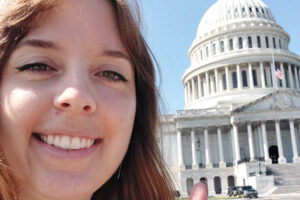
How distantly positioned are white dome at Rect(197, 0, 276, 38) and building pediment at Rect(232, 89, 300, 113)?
2431 cm

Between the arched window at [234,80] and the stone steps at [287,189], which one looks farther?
the arched window at [234,80]

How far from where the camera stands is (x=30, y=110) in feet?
6.59

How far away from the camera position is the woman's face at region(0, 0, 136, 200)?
6.64 ft

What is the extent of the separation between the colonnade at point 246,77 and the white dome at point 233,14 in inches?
460

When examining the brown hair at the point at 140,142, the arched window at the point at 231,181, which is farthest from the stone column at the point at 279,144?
the brown hair at the point at 140,142

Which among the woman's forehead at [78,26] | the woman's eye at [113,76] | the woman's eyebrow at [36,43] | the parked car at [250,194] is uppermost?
the woman's forehead at [78,26]

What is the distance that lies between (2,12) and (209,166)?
60216 millimetres

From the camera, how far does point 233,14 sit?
79.4 meters

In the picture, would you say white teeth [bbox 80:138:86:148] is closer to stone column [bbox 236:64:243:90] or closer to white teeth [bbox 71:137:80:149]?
white teeth [bbox 71:137:80:149]

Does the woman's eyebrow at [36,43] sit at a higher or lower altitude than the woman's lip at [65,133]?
higher

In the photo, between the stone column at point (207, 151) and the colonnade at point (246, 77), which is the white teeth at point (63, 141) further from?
the colonnade at point (246, 77)

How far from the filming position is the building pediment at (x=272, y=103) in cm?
5816

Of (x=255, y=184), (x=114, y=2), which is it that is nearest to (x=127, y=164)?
(x=114, y=2)

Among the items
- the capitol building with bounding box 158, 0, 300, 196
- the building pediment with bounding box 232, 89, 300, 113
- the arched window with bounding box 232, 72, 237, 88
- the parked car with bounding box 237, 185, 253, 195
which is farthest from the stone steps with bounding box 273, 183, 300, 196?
the arched window with bounding box 232, 72, 237, 88
